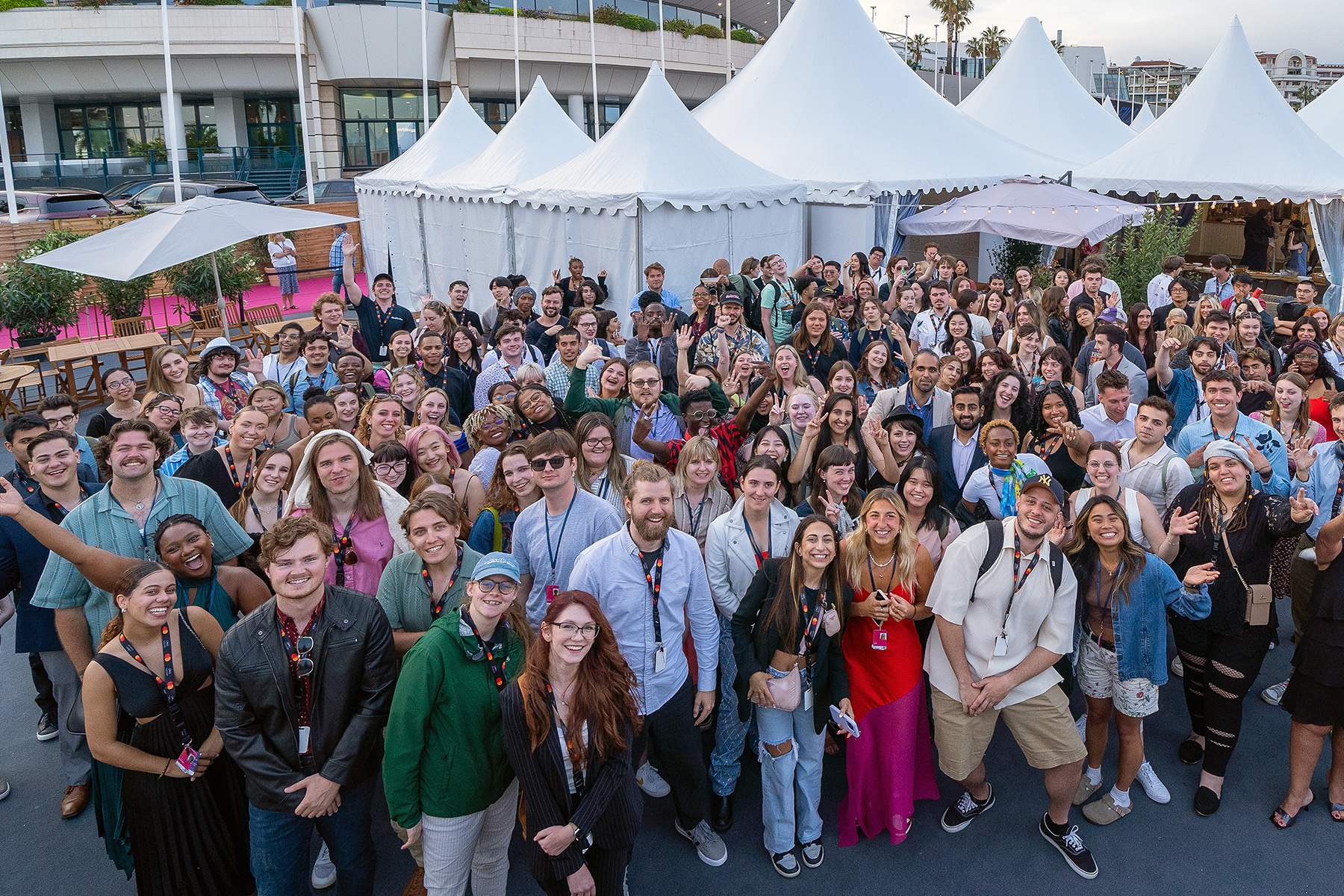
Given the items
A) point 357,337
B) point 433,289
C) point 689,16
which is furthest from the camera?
point 689,16

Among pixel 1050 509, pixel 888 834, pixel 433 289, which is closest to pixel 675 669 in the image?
pixel 888 834

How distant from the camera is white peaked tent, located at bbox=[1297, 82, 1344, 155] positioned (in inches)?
729

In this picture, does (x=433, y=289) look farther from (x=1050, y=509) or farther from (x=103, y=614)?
(x=1050, y=509)

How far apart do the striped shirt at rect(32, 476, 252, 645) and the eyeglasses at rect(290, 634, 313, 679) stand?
1.18 m

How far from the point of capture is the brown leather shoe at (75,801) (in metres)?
4.35

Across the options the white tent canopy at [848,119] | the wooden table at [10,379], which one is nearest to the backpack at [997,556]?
the wooden table at [10,379]

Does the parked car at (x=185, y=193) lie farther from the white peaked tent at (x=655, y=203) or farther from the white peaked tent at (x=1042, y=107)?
the white peaked tent at (x=1042, y=107)

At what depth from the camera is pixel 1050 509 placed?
3.73 m

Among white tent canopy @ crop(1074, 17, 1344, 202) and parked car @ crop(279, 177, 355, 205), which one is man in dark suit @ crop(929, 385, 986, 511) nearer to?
white tent canopy @ crop(1074, 17, 1344, 202)

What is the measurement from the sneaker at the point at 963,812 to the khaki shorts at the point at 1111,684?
777mm

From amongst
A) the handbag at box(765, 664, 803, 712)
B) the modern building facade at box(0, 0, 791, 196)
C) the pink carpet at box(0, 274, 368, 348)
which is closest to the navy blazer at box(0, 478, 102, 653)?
the handbag at box(765, 664, 803, 712)

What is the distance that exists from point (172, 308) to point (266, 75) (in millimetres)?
19430

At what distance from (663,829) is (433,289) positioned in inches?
543

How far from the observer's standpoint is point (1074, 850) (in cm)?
398
